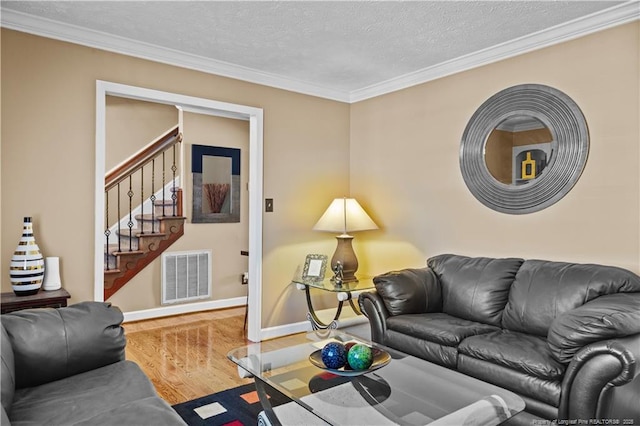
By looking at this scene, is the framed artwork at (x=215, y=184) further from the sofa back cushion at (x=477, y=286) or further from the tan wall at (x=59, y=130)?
the sofa back cushion at (x=477, y=286)

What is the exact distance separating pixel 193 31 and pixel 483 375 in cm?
292

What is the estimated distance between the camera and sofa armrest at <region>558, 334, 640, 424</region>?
197cm

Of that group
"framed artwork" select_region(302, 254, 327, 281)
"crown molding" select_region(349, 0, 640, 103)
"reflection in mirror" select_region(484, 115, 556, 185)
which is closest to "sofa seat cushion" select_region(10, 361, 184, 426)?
"framed artwork" select_region(302, 254, 327, 281)

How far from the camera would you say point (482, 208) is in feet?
12.0

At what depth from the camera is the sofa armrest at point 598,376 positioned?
1973 mm

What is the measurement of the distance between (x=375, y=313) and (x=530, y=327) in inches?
40.4

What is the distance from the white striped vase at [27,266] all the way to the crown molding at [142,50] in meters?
1.29

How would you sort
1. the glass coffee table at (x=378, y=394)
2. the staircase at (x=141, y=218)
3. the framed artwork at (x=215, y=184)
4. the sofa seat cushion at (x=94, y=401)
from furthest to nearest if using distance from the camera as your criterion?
the framed artwork at (x=215, y=184)
the staircase at (x=141, y=218)
the glass coffee table at (x=378, y=394)
the sofa seat cushion at (x=94, y=401)

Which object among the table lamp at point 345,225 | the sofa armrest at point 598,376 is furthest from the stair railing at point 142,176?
the sofa armrest at point 598,376

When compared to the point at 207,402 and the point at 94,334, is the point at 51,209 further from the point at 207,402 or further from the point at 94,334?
the point at 207,402

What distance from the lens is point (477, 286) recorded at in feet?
10.4

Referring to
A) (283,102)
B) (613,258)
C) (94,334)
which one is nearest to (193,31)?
(283,102)

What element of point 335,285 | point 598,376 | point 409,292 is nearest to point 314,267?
point 335,285

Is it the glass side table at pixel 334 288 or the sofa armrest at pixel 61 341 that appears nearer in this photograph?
the sofa armrest at pixel 61 341
